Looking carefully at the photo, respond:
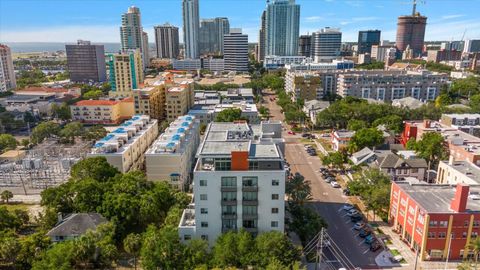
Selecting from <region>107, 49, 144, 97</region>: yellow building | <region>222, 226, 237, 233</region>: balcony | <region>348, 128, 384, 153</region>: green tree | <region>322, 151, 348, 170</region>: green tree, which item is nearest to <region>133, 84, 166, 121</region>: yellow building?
<region>107, 49, 144, 97</region>: yellow building

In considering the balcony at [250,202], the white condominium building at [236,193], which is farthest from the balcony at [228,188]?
the balcony at [250,202]

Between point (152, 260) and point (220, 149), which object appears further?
point (220, 149)

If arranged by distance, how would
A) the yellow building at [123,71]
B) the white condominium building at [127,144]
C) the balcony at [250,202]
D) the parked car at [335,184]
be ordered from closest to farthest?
the balcony at [250,202] < the white condominium building at [127,144] < the parked car at [335,184] < the yellow building at [123,71]

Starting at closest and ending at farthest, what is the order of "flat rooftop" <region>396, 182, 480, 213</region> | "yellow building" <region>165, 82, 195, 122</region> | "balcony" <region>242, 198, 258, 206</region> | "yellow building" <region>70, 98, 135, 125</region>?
"balcony" <region>242, 198, 258, 206</region> < "flat rooftop" <region>396, 182, 480, 213</region> < "yellow building" <region>165, 82, 195, 122</region> < "yellow building" <region>70, 98, 135, 125</region>

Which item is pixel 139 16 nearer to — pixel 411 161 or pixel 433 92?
pixel 433 92

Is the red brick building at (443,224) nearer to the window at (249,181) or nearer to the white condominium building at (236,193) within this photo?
the white condominium building at (236,193)

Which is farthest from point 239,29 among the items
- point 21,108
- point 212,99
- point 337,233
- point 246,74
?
point 337,233

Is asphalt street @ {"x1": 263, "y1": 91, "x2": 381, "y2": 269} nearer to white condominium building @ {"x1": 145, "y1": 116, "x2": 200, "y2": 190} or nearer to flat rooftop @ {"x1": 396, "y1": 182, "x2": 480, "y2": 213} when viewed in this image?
flat rooftop @ {"x1": 396, "y1": 182, "x2": 480, "y2": 213}
